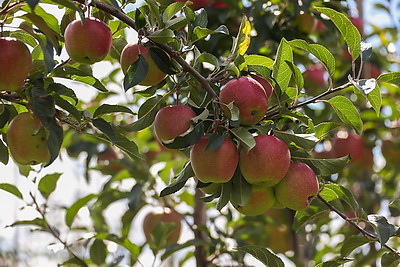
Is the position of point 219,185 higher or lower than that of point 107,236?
higher

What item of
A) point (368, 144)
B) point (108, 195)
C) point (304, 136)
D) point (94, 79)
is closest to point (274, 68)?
point (304, 136)

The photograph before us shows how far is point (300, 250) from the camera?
7.35 ft

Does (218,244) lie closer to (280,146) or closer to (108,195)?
(108,195)

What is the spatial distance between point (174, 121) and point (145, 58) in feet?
0.41

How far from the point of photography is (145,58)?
1.11 m

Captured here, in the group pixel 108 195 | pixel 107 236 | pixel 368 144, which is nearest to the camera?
pixel 107 236

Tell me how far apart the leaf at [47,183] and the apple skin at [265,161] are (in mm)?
842

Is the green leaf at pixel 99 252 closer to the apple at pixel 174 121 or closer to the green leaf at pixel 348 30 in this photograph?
the apple at pixel 174 121

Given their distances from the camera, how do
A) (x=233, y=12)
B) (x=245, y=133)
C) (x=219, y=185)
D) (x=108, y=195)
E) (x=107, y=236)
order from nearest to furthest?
(x=245, y=133) < (x=219, y=185) < (x=107, y=236) < (x=233, y=12) < (x=108, y=195)

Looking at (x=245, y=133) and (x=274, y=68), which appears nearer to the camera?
(x=245, y=133)

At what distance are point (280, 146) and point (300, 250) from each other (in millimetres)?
1281

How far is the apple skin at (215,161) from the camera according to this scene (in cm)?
100

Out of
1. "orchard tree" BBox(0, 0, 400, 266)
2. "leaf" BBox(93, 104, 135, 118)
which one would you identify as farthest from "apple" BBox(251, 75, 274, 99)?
"leaf" BBox(93, 104, 135, 118)

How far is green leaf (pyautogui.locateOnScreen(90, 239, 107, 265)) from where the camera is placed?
6.09ft
